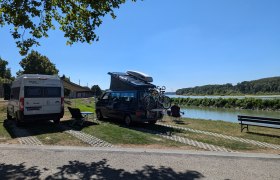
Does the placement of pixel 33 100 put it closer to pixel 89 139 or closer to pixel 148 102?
pixel 89 139

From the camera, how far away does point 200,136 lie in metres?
11.1

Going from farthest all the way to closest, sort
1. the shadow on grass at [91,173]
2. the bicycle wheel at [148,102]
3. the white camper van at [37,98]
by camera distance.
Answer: the bicycle wheel at [148,102] < the white camper van at [37,98] < the shadow on grass at [91,173]

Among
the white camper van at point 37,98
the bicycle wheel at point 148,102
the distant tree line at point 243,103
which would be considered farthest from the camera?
the distant tree line at point 243,103

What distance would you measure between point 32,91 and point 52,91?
0.99m

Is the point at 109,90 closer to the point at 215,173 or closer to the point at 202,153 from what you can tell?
the point at 202,153

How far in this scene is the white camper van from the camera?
13.1 m

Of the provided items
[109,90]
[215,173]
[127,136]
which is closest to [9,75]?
[109,90]

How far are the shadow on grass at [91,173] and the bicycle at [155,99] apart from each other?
6870 millimetres

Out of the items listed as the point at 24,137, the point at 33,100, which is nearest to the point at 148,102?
the point at 33,100

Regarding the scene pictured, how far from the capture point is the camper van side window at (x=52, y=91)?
45.2ft

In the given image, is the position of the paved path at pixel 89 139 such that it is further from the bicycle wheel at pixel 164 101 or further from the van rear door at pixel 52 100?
the bicycle wheel at pixel 164 101

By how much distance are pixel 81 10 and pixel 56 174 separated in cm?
637

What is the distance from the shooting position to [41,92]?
13586mm

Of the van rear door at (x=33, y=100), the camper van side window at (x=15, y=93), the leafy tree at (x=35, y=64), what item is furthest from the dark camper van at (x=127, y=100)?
the leafy tree at (x=35, y=64)
